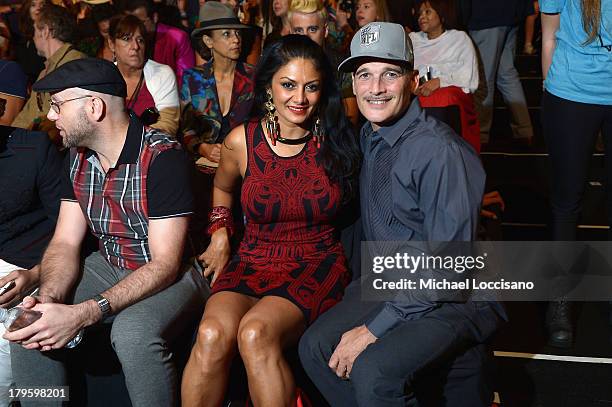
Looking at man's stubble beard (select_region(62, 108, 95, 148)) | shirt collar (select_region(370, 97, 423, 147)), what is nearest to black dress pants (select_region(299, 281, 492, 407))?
shirt collar (select_region(370, 97, 423, 147))

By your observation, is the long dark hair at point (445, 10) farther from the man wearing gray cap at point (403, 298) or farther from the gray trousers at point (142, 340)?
the gray trousers at point (142, 340)

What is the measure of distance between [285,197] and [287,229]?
0.12m

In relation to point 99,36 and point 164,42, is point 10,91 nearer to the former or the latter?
point 164,42

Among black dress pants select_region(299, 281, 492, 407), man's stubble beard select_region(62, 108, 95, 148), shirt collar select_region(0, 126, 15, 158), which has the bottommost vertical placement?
black dress pants select_region(299, 281, 492, 407)

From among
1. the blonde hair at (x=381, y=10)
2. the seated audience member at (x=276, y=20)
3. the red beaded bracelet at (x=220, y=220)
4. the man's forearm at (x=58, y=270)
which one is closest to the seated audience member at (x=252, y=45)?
the seated audience member at (x=276, y=20)

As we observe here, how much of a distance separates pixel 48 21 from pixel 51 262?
213cm

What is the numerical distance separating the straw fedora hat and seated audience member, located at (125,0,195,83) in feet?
1.82

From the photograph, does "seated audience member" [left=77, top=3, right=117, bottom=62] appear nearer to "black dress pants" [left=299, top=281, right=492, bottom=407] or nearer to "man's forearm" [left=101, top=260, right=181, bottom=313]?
"man's forearm" [left=101, top=260, right=181, bottom=313]

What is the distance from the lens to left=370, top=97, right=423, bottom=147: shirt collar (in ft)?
7.77

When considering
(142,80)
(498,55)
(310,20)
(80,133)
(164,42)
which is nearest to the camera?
(80,133)

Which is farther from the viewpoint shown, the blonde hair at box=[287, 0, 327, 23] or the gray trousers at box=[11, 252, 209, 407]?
the blonde hair at box=[287, 0, 327, 23]

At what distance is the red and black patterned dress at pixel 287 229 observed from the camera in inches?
101

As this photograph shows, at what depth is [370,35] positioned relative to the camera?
2359 mm

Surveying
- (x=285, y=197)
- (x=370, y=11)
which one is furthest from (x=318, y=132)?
(x=370, y=11)
